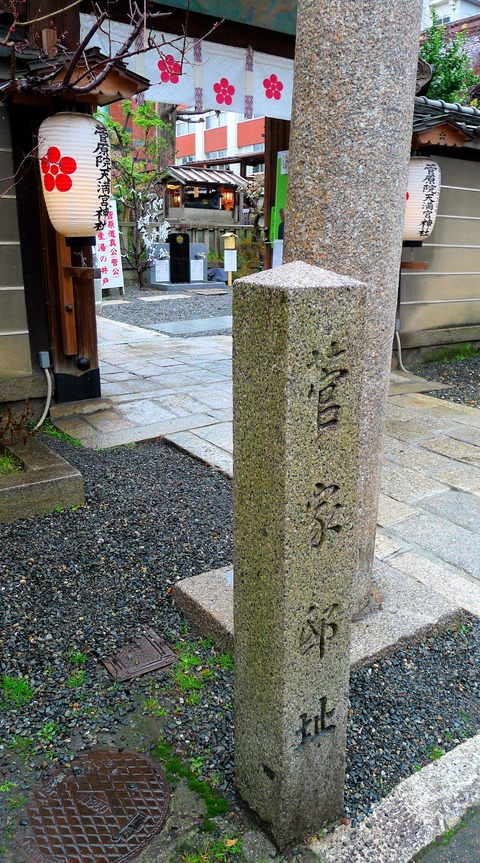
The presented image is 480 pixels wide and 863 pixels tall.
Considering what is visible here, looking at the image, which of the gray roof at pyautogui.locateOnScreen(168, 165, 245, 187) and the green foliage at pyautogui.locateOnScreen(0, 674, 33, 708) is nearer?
the green foliage at pyautogui.locateOnScreen(0, 674, 33, 708)

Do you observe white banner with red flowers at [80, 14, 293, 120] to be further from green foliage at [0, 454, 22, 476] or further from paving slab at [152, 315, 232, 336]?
green foliage at [0, 454, 22, 476]

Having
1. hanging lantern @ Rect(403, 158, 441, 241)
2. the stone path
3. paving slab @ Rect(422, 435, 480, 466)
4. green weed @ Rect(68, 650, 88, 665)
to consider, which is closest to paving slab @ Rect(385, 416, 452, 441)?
the stone path

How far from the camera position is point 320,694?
2.03m

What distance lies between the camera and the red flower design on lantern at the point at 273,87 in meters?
8.69

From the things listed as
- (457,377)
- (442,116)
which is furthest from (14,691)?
(442,116)

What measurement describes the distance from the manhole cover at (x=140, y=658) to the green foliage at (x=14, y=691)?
1.22ft

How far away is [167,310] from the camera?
15555 mm

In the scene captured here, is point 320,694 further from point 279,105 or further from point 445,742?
point 279,105

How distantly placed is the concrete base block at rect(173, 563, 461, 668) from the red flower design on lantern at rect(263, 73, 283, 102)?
762 cm

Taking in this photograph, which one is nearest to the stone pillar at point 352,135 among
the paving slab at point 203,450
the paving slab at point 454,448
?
the paving slab at point 203,450

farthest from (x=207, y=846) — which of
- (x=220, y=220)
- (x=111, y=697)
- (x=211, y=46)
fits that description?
(x=220, y=220)

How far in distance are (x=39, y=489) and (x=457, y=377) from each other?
21.6 feet

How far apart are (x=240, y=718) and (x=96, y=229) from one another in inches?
187

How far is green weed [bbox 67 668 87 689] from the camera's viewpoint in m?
2.84
